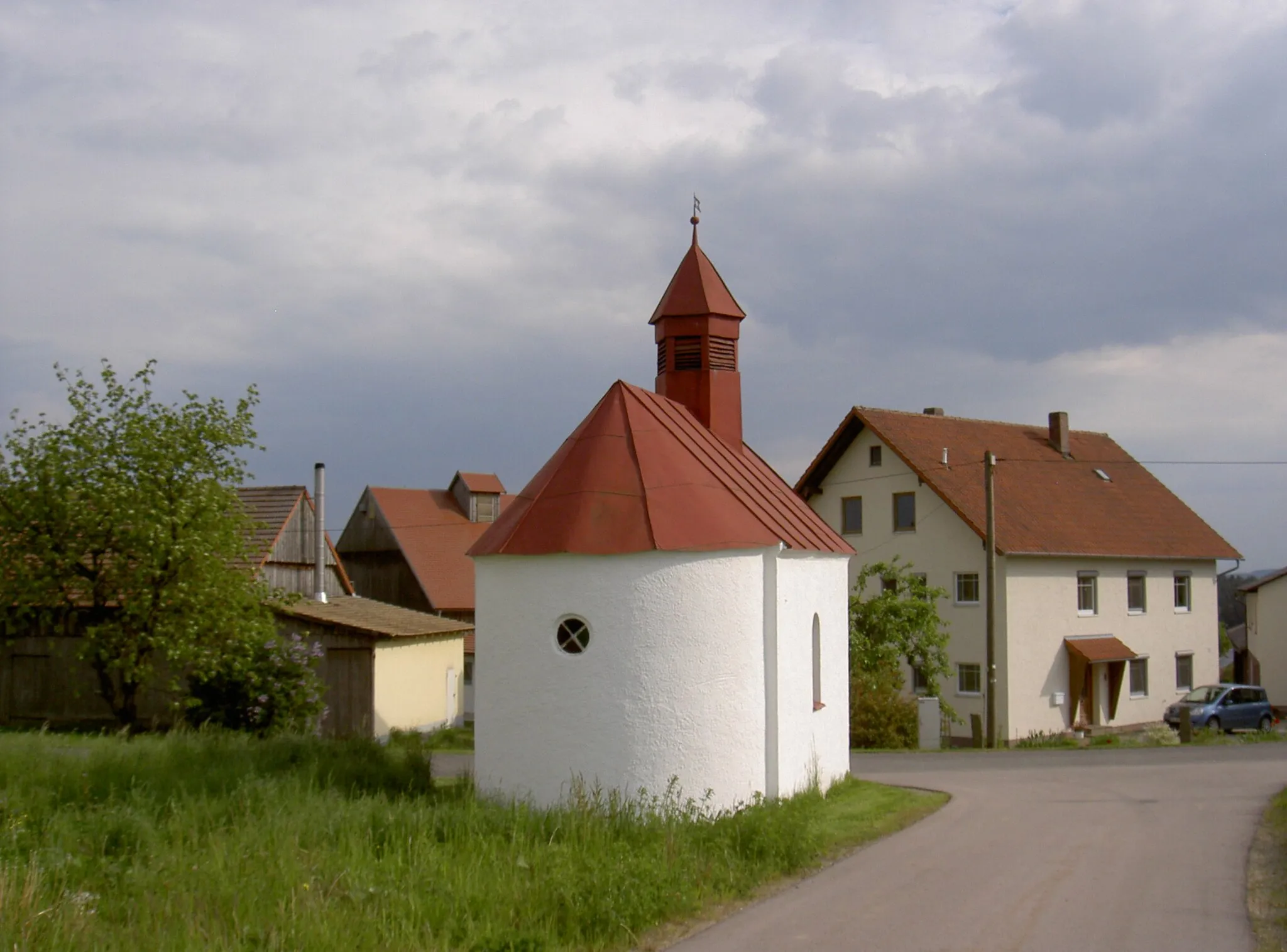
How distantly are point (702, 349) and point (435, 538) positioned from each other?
88.4 feet

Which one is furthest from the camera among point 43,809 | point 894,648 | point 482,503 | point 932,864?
point 482,503

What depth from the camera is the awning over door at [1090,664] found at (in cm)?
3419

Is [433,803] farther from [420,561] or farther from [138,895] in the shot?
[420,561]

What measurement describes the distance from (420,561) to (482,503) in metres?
5.05

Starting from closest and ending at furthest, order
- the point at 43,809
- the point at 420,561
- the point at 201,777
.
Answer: the point at 43,809 → the point at 201,777 → the point at 420,561

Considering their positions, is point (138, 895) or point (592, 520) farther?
point (592, 520)

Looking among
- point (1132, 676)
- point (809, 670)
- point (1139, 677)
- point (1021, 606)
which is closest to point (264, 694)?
point (809, 670)

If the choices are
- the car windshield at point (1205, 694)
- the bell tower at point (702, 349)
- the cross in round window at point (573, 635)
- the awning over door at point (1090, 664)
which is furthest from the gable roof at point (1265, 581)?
the cross in round window at point (573, 635)

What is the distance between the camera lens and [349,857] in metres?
10.3

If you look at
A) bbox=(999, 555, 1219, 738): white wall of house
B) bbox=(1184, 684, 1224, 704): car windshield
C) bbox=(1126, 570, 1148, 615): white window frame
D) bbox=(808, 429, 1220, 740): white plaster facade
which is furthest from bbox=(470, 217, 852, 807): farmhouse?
bbox=(1126, 570, 1148, 615): white window frame

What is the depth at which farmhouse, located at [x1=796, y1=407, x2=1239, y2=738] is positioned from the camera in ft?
110

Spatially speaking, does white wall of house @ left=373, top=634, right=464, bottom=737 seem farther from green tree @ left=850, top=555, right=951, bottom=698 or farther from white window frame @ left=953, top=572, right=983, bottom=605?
white window frame @ left=953, top=572, right=983, bottom=605

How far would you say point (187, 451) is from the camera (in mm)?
21875

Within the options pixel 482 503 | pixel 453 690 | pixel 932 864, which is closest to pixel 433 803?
pixel 932 864
